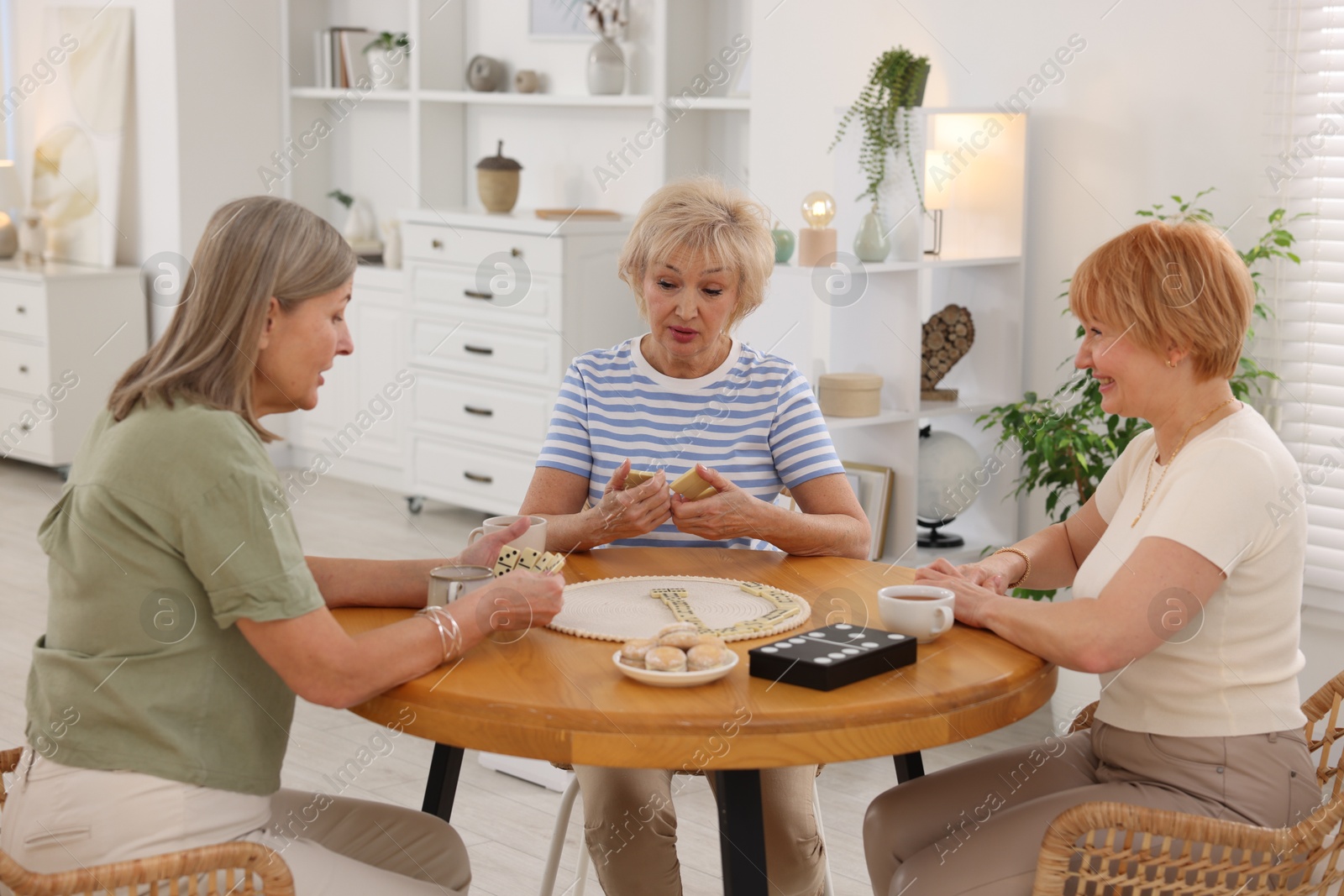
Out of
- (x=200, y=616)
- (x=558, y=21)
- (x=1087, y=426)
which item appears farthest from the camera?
(x=558, y=21)

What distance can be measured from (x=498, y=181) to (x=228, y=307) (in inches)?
150

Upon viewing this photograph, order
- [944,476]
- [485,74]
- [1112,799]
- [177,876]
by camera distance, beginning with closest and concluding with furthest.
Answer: [177,876], [1112,799], [944,476], [485,74]

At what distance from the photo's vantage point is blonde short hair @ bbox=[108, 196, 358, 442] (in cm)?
147

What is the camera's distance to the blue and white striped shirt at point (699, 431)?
2254mm

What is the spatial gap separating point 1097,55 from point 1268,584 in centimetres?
231

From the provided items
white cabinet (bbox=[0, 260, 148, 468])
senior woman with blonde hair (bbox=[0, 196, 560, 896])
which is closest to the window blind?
senior woman with blonde hair (bbox=[0, 196, 560, 896])

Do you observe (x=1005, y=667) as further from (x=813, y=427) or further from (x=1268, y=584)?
(x=813, y=427)

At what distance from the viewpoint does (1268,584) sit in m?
1.62

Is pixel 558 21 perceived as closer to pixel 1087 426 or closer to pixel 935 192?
pixel 935 192

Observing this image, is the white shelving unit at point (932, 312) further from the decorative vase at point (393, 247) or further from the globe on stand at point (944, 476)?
the decorative vase at point (393, 247)

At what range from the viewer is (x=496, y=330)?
5.04m

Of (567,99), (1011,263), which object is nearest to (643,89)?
(567,99)

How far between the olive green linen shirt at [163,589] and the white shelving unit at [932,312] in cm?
224

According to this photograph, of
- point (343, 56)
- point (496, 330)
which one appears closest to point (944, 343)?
point (496, 330)
